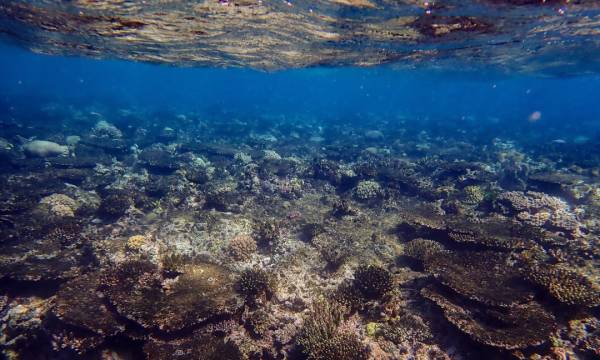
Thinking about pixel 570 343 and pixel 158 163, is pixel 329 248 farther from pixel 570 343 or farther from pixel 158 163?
pixel 158 163

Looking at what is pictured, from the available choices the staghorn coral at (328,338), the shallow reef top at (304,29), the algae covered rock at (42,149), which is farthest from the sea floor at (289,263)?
the shallow reef top at (304,29)

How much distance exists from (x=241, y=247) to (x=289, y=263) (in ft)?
5.80

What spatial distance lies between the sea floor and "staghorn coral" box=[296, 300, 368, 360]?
3cm

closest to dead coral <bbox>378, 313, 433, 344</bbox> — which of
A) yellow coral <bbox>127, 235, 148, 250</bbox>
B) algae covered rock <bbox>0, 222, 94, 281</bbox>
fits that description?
yellow coral <bbox>127, 235, 148, 250</bbox>

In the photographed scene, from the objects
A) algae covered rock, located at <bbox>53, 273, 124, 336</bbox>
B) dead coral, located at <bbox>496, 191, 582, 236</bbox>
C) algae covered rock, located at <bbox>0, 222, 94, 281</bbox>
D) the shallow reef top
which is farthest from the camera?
the shallow reef top

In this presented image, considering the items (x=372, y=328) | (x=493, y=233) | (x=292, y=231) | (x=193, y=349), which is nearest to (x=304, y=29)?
(x=292, y=231)

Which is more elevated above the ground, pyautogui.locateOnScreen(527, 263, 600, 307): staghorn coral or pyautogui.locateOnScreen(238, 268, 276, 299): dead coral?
pyautogui.locateOnScreen(527, 263, 600, 307): staghorn coral

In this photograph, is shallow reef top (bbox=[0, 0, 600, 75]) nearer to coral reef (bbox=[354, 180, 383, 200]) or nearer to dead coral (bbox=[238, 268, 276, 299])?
coral reef (bbox=[354, 180, 383, 200])

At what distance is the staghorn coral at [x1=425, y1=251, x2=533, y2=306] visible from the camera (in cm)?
726

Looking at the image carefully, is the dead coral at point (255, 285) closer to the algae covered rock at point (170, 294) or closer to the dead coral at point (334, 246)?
the algae covered rock at point (170, 294)

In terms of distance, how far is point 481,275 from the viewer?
8.12 metres

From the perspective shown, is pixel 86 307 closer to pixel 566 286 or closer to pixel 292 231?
pixel 292 231

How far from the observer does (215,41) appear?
20.4 m

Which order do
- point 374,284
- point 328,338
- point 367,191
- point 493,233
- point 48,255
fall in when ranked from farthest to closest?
1. point 367,191
2. point 493,233
3. point 48,255
4. point 374,284
5. point 328,338
